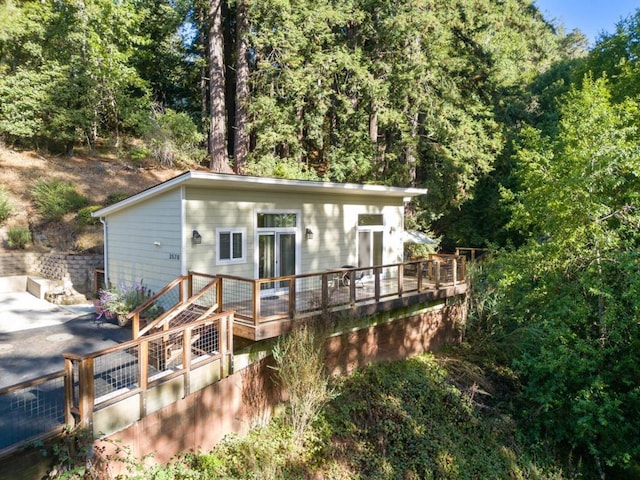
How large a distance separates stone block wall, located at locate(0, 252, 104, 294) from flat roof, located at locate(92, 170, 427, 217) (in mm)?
2671

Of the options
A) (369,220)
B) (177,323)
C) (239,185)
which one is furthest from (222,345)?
(369,220)

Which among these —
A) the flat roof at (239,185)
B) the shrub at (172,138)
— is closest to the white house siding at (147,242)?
the flat roof at (239,185)

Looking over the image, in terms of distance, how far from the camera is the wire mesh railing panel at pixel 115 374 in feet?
17.4

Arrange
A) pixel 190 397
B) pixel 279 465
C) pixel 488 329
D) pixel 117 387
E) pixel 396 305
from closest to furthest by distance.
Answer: pixel 117 387, pixel 190 397, pixel 279 465, pixel 396 305, pixel 488 329

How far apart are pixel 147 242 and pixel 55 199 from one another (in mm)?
7620

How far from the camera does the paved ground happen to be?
6410 mm

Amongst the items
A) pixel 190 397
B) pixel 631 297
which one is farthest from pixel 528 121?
pixel 190 397

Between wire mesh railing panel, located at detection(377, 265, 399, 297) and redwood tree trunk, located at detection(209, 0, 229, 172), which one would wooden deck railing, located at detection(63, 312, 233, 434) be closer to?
wire mesh railing panel, located at detection(377, 265, 399, 297)

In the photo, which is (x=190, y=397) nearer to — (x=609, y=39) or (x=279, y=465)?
(x=279, y=465)

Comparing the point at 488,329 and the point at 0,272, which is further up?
the point at 0,272

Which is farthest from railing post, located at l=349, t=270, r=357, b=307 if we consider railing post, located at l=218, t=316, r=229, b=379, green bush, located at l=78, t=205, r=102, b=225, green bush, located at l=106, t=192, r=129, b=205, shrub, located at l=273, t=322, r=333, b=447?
green bush, located at l=106, t=192, r=129, b=205

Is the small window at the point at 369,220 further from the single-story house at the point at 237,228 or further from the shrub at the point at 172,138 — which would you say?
the shrub at the point at 172,138

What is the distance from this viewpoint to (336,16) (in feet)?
51.5

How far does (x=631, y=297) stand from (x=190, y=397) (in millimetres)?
7445
